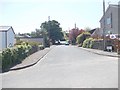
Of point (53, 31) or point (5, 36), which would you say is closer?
point (5, 36)

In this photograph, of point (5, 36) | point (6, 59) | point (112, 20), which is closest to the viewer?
point (6, 59)

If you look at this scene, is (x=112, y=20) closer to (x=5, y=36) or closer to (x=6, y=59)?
(x=5, y=36)

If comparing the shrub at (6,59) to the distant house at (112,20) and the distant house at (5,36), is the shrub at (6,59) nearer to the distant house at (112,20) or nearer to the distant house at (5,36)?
the distant house at (5,36)

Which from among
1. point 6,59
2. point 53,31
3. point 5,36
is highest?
point 53,31

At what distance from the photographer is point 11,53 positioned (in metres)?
21.1

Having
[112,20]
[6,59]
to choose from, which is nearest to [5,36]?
[6,59]

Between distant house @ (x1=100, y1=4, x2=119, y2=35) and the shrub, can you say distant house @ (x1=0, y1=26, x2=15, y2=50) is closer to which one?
distant house @ (x1=100, y1=4, x2=119, y2=35)

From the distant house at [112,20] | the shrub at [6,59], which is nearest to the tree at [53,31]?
the distant house at [112,20]

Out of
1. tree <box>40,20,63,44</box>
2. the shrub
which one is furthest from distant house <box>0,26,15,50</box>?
tree <box>40,20,63,44</box>

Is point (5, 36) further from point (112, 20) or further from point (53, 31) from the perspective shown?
point (53, 31)

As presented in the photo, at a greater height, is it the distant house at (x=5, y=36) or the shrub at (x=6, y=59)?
the distant house at (x=5, y=36)

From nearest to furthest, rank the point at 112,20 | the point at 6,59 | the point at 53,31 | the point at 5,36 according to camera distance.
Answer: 1. the point at 6,59
2. the point at 5,36
3. the point at 112,20
4. the point at 53,31

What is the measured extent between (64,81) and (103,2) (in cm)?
3181

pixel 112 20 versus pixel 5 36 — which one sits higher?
pixel 112 20
